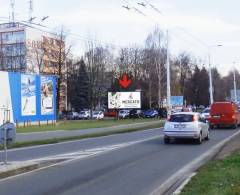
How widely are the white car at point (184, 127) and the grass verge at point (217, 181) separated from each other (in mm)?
10357

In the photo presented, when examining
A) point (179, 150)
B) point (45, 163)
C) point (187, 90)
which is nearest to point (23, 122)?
point (179, 150)

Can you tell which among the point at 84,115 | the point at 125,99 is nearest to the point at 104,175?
the point at 125,99

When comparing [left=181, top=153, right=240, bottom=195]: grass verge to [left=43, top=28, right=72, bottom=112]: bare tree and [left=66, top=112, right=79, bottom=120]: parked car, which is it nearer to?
[left=43, top=28, right=72, bottom=112]: bare tree

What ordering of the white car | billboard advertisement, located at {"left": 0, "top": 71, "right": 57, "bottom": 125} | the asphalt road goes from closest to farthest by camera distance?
the asphalt road < the white car < billboard advertisement, located at {"left": 0, "top": 71, "right": 57, "bottom": 125}

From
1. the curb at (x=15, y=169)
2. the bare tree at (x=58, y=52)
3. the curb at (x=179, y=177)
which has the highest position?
the bare tree at (x=58, y=52)

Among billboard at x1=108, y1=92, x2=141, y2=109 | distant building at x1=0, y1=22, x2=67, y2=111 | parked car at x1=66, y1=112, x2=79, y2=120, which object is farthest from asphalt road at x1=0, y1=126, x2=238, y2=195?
parked car at x1=66, y1=112, x2=79, y2=120

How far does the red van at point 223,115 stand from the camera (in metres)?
39.9

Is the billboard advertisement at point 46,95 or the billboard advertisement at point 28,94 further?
the billboard advertisement at point 46,95

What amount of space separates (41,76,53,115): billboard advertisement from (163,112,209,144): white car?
35986mm

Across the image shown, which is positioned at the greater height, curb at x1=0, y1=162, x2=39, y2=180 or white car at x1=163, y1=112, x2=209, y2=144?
white car at x1=163, y1=112, x2=209, y2=144

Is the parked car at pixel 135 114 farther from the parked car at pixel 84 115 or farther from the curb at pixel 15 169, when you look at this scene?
the curb at pixel 15 169

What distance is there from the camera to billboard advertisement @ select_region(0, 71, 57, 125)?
52.8 metres

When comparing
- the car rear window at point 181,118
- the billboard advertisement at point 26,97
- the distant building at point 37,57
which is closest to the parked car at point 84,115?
the distant building at point 37,57

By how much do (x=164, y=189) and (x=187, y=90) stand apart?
121m
